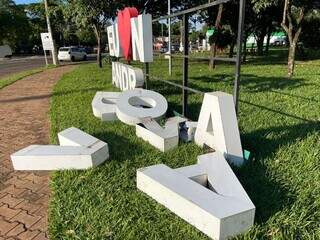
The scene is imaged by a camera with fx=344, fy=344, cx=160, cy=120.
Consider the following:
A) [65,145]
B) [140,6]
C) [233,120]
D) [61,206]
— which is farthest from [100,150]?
[140,6]

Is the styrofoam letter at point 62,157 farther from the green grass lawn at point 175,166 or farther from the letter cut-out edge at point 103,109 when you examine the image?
the letter cut-out edge at point 103,109

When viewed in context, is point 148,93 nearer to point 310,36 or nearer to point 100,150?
point 100,150

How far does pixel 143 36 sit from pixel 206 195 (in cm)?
454

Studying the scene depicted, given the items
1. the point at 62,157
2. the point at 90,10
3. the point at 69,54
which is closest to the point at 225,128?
the point at 62,157

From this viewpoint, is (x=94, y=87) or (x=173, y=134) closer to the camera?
(x=173, y=134)

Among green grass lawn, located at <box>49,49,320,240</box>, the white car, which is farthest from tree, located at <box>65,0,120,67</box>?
the white car

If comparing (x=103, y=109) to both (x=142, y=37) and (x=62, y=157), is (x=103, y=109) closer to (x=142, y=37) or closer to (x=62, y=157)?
(x=142, y=37)

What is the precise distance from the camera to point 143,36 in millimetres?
6688

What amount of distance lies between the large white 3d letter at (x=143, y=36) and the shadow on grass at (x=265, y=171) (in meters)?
2.98

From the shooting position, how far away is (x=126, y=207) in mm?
3066

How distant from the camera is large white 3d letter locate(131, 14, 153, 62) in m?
6.52

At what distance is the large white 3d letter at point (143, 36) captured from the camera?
257 inches

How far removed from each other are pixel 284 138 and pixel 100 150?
2324mm

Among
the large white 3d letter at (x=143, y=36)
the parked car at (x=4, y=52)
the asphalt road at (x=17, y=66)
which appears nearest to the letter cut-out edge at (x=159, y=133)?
the large white 3d letter at (x=143, y=36)
